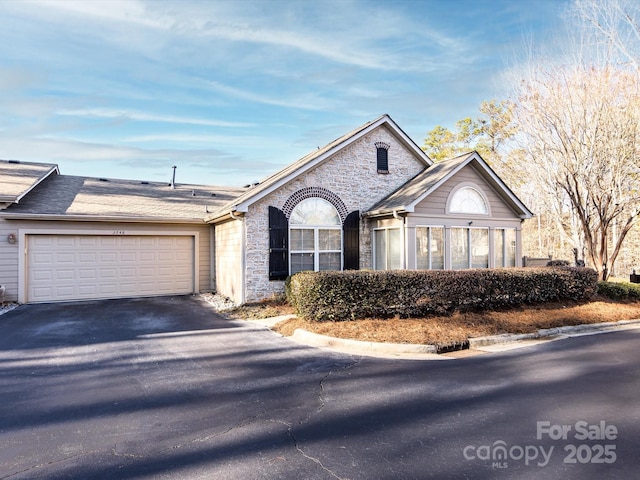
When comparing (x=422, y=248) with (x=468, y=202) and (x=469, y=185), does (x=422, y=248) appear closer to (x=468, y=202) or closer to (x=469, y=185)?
(x=468, y=202)

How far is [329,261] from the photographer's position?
13.4 metres

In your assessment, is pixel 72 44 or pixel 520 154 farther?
pixel 520 154

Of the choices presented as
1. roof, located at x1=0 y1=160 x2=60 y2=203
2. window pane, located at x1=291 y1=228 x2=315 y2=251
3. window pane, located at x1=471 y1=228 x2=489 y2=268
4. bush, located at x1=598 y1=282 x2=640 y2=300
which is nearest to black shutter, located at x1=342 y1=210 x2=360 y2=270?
window pane, located at x1=291 y1=228 x2=315 y2=251

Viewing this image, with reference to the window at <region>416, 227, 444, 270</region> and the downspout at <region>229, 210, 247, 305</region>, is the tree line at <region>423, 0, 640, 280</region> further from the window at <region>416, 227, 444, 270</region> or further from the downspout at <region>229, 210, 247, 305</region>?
the downspout at <region>229, 210, 247, 305</region>

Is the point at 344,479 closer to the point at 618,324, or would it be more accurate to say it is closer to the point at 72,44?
the point at 618,324

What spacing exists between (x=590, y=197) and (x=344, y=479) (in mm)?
15032

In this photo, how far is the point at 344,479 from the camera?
126 inches

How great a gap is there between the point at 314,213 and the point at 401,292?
16.4 ft

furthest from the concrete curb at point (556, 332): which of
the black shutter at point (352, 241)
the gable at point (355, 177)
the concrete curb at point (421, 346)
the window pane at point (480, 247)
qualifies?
the gable at point (355, 177)

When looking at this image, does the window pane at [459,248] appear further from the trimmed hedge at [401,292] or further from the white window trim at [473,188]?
the trimmed hedge at [401,292]

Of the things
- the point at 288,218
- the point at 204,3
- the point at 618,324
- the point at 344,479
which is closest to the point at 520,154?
the point at 618,324

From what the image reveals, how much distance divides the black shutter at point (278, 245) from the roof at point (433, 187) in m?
3.27

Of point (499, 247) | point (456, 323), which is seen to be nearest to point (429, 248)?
point (499, 247)

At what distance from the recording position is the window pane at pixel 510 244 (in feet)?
47.5
